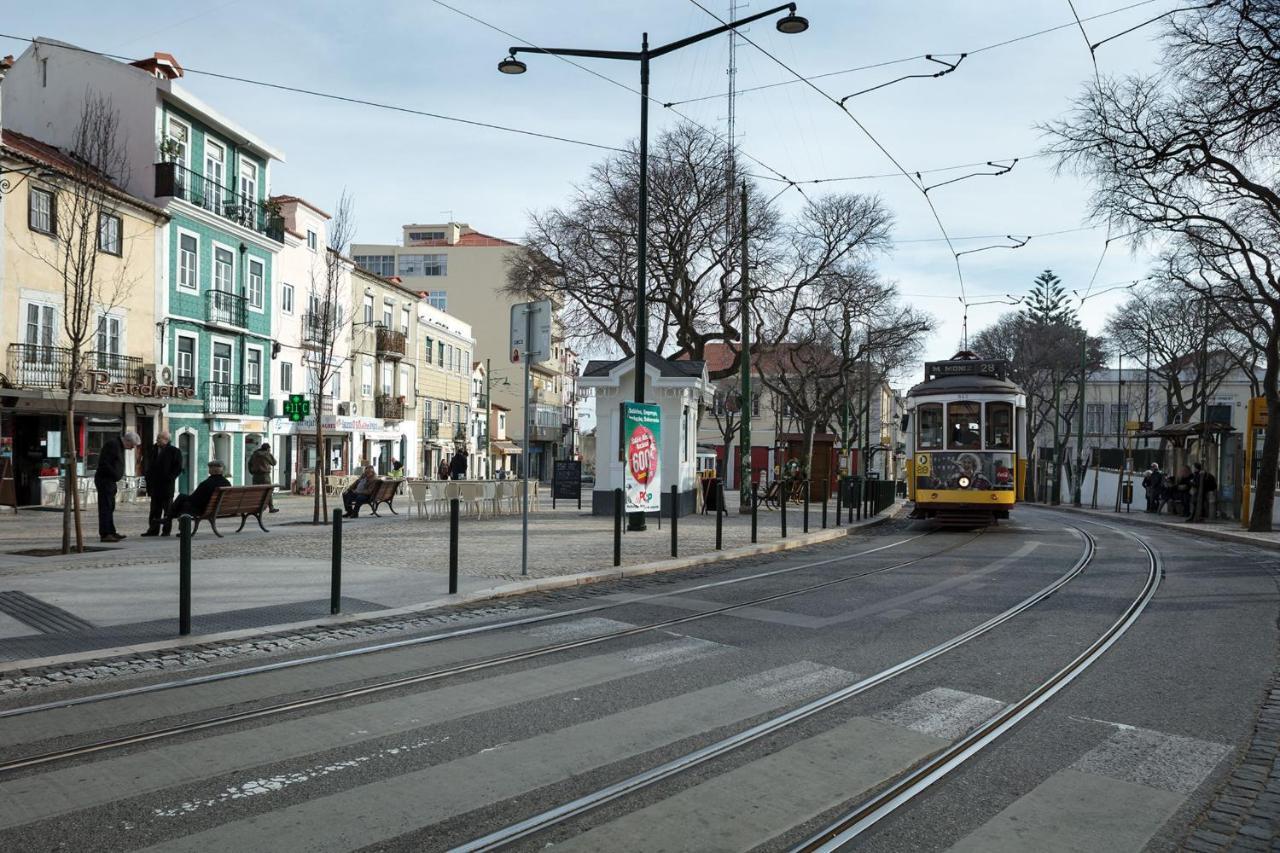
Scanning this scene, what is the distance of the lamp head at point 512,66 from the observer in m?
15.4

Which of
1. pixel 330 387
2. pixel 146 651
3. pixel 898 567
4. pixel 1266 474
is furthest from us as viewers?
pixel 330 387

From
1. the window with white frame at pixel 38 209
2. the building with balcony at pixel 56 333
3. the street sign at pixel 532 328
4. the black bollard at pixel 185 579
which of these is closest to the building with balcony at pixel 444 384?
the building with balcony at pixel 56 333

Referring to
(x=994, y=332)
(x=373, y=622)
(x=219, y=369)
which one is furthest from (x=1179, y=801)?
(x=994, y=332)

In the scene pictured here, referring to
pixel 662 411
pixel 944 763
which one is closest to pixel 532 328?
pixel 944 763

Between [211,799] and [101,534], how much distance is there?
1240 centimetres

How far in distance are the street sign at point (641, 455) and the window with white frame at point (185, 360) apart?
19882mm

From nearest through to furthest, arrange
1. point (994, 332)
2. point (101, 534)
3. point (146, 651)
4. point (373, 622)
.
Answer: point (146, 651)
point (373, 622)
point (101, 534)
point (994, 332)

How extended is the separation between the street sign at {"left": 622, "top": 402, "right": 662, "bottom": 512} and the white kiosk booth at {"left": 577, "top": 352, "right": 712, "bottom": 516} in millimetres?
5752

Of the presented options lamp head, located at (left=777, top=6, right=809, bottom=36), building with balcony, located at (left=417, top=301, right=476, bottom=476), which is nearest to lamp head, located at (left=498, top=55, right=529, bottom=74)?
lamp head, located at (left=777, top=6, right=809, bottom=36)

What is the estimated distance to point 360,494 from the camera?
72.1 ft

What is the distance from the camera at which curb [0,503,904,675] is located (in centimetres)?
692

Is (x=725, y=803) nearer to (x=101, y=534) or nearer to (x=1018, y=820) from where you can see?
(x=1018, y=820)

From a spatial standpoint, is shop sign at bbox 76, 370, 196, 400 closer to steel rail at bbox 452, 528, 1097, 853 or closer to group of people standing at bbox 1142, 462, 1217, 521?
steel rail at bbox 452, 528, 1097, 853

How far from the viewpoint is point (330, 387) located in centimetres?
4169
